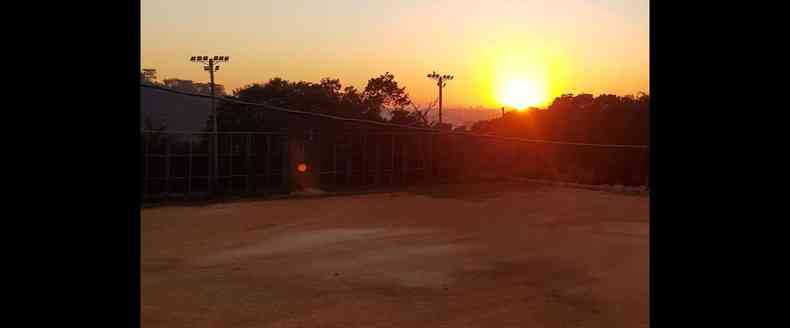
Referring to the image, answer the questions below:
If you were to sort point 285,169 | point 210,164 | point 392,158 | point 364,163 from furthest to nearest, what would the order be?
1. point 392,158
2. point 364,163
3. point 285,169
4. point 210,164

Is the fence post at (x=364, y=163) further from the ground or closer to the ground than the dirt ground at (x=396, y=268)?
further from the ground

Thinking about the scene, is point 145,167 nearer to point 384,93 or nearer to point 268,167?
point 268,167

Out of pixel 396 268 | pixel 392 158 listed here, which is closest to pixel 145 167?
pixel 392 158

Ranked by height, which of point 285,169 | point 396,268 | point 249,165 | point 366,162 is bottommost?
point 396,268

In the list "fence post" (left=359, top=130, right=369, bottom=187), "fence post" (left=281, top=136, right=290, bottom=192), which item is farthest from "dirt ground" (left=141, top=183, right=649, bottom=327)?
"fence post" (left=359, top=130, right=369, bottom=187)

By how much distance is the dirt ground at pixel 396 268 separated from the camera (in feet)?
15.4

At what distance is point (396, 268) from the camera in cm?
663

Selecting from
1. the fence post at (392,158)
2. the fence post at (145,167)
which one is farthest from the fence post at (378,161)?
the fence post at (145,167)

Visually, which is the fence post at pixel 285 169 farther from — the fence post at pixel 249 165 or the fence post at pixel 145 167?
the fence post at pixel 145 167

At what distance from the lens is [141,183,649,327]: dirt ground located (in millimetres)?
4703

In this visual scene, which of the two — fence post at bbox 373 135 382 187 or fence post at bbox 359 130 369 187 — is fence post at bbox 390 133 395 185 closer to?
fence post at bbox 373 135 382 187
